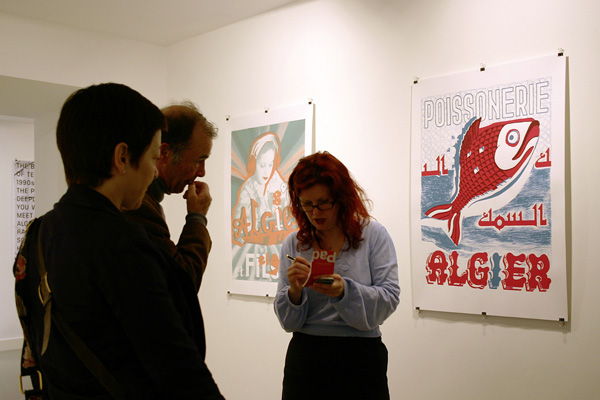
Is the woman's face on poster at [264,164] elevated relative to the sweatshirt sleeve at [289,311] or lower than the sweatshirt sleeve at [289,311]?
elevated

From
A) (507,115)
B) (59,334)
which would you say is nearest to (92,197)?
(59,334)

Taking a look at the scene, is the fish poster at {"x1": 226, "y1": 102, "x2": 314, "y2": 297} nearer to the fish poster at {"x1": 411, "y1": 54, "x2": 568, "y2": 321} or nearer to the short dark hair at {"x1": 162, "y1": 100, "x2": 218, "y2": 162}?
the fish poster at {"x1": 411, "y1": 54, "x2": 568, "y2": 321}

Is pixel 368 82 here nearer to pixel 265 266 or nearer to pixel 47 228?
pixel 265 266

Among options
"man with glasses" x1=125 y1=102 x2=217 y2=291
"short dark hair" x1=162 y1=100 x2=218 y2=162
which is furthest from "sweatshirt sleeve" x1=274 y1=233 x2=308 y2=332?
"short dark hair" x1=162 y1=100 x2=218 y2=162

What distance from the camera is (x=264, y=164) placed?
4.27 meters

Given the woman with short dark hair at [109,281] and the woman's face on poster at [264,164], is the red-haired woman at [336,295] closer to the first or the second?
the woman with short dark hair at [109,281]

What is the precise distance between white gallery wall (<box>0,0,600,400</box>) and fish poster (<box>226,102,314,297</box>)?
4.1 inches

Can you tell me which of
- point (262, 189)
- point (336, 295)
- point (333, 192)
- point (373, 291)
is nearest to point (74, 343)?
point (336, 295)

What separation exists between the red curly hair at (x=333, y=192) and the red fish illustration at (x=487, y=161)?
36.4 inches

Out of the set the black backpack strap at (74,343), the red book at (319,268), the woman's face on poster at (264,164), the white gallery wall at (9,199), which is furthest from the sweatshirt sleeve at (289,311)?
the white gallery wall at (9,199)

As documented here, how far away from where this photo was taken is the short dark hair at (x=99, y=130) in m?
1.10

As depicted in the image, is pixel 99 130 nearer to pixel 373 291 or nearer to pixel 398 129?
pixel 373 291

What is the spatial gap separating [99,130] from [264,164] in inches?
125

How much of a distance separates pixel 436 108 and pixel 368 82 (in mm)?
566
